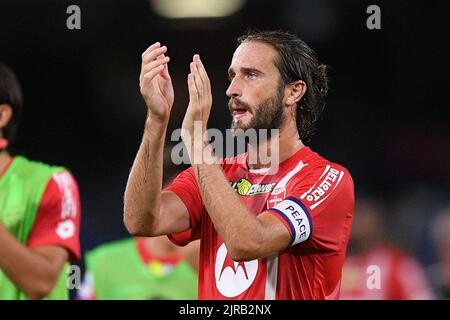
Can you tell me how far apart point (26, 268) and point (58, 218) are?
32 cm

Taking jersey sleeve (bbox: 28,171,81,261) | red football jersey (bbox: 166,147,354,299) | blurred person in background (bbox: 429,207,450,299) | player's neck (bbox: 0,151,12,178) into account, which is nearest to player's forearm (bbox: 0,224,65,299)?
jersey sleeve (bbox: 28,171,81,261)

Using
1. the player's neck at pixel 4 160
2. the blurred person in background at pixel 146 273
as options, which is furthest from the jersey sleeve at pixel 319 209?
the blurred person in background at pixel 146 273

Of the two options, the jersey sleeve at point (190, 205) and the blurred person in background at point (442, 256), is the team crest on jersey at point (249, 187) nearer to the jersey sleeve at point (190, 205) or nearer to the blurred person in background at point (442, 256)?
the jersey sleeve at point (190, 205)

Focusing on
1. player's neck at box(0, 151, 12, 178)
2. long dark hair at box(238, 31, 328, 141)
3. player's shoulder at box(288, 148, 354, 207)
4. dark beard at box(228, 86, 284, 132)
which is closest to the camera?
player's shoulder at box(288, 148, 354, 207)

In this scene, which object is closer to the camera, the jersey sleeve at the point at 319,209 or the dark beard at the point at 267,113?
the jersey sleeve at the point at 319,209

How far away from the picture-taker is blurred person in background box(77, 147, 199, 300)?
16.5 ft

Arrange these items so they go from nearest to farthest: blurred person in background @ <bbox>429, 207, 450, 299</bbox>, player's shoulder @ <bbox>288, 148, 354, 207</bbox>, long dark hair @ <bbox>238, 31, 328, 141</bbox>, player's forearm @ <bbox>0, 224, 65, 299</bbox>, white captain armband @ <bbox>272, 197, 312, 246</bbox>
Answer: white captain armband @ <bbox>272, 197, 312, 246</bbox>
player's shoulder @ <bbox>288, 148, 354, 207</bbox>
long dark hair @ <bbox>238, 31, 328, 141</bbox>
player's forearm @ <bbox>0, 224, 65, 299</bbox>
blurred person in background @ <bbox>429, 207, 450, 299</bbox>

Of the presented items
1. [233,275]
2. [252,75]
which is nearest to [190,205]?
[233,275]

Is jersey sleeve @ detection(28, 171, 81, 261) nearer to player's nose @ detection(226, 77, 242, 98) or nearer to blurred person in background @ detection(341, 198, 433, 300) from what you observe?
player's nose @ detection(226, 77, 242, 98)

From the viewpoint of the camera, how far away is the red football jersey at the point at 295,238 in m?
2.78

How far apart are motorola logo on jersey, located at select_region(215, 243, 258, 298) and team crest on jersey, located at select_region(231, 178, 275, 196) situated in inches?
9.2

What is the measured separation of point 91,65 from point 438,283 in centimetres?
306

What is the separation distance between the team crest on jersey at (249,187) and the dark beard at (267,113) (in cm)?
22
